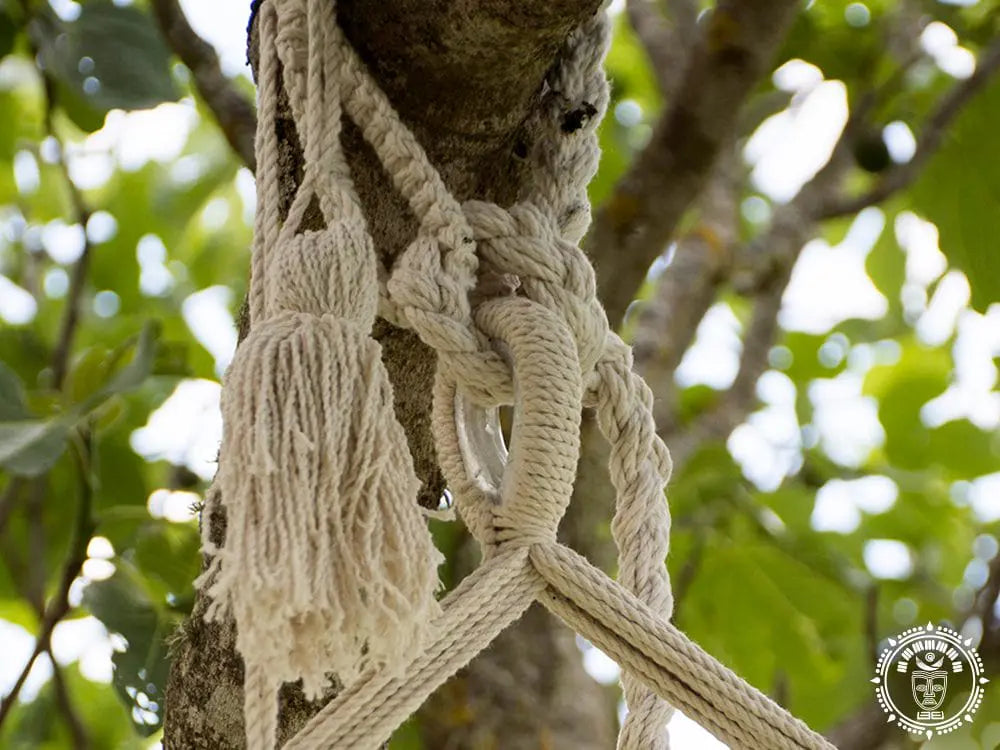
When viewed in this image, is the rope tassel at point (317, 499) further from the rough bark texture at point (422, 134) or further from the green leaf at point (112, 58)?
the green leaf at point (112, 58)

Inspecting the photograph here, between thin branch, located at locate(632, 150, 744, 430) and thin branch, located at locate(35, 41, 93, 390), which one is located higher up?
thin branch, located at locate(632, 150, 744, 430)

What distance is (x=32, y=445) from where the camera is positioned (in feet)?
2.84

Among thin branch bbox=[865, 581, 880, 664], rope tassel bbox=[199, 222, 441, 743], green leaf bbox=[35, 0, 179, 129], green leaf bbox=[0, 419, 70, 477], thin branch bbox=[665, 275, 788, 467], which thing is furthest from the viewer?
thin branch bbox=[665, 275, 788, 467]

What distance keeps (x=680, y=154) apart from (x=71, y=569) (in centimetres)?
66

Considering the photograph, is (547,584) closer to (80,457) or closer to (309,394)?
(309,394)

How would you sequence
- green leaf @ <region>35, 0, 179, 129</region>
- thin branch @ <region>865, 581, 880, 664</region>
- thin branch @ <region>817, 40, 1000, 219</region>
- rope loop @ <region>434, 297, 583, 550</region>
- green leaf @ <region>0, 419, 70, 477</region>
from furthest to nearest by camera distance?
1. thin branch @ <region>865, 581, 880, 664</region>
2. thin branch @ <region>817, 40, 1000, 219</region>
3. green leaf @ <region>35, 0, 179, 129</region>
4. green leaf @ <region>0, 419, 70, 477</region>
5. rope loop @ <region>434, 297, 583, 550</region>

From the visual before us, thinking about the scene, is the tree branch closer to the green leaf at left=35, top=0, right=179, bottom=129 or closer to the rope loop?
the green leaf at left=35, top=0, right=179, bottom=129

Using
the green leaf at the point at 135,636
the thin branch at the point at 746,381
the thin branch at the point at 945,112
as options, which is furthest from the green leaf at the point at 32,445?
the thin branch at the point at 945,112

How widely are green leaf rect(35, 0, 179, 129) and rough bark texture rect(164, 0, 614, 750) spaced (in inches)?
18.0

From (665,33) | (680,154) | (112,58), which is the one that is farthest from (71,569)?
(665,33)

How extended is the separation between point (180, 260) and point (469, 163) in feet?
5.25

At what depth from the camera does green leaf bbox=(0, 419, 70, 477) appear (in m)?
0.84

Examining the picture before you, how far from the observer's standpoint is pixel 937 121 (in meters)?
1.30

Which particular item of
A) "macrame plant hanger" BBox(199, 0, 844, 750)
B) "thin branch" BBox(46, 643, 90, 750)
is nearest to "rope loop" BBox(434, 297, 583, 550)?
"macrame plant hanger" BBox(199, 0, 844, 750)
